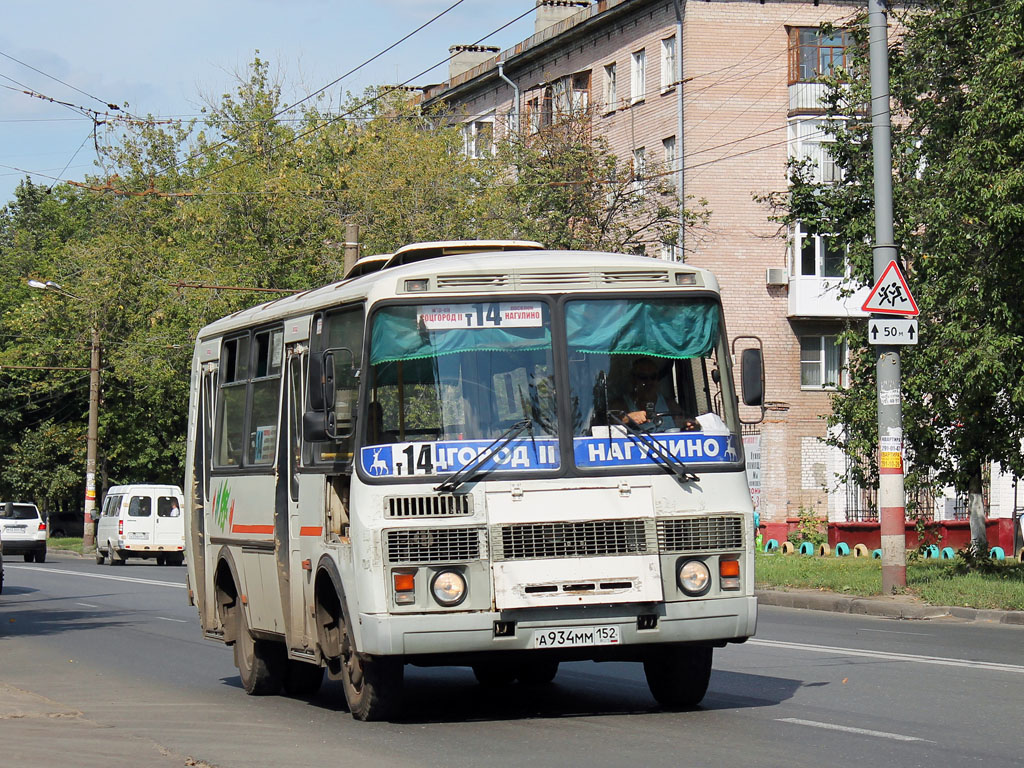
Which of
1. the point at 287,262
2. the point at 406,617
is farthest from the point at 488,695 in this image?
the point at 287,262

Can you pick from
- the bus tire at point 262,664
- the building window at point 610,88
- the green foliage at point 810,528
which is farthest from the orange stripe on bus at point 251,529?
the building window at point 610,88

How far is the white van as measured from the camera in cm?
4166

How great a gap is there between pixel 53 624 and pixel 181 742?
11.8m

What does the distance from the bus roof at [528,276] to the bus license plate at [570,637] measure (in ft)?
6.62

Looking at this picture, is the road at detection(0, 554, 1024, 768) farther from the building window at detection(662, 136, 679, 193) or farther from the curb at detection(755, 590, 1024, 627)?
the building window at detection(662, 136, 679, 193)

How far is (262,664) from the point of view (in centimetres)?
1222

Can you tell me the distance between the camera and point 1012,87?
65.1 ft

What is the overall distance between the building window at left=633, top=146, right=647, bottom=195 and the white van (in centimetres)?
1395

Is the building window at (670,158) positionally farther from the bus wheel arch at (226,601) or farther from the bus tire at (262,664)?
the bus tire at (262,664)

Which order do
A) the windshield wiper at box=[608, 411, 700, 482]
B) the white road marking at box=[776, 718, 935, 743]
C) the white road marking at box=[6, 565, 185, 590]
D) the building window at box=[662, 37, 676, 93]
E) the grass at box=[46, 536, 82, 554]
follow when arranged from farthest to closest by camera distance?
the grass at box=[46, 536, 82, 554] → the building window at box=[662, 37, 676, 93] → the white road marking at box=[6, 565, 185, 590] → the windshield wiper at box=[608, 411, 700, 482] → the white road marking at box=[776, 718, 935, 743]

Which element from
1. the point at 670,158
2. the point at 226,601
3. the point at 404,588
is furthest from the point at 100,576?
the point at 404,588

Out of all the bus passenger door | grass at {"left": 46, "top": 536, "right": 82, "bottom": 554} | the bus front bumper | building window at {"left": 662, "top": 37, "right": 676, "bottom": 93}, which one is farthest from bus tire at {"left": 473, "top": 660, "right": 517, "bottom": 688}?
grass at {"left": 46, "top": 536, "right": 82, "bottom": 554}

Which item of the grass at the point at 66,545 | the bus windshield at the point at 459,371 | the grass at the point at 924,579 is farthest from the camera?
the grass at the point at 66,545

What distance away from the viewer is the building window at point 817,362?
147ft
